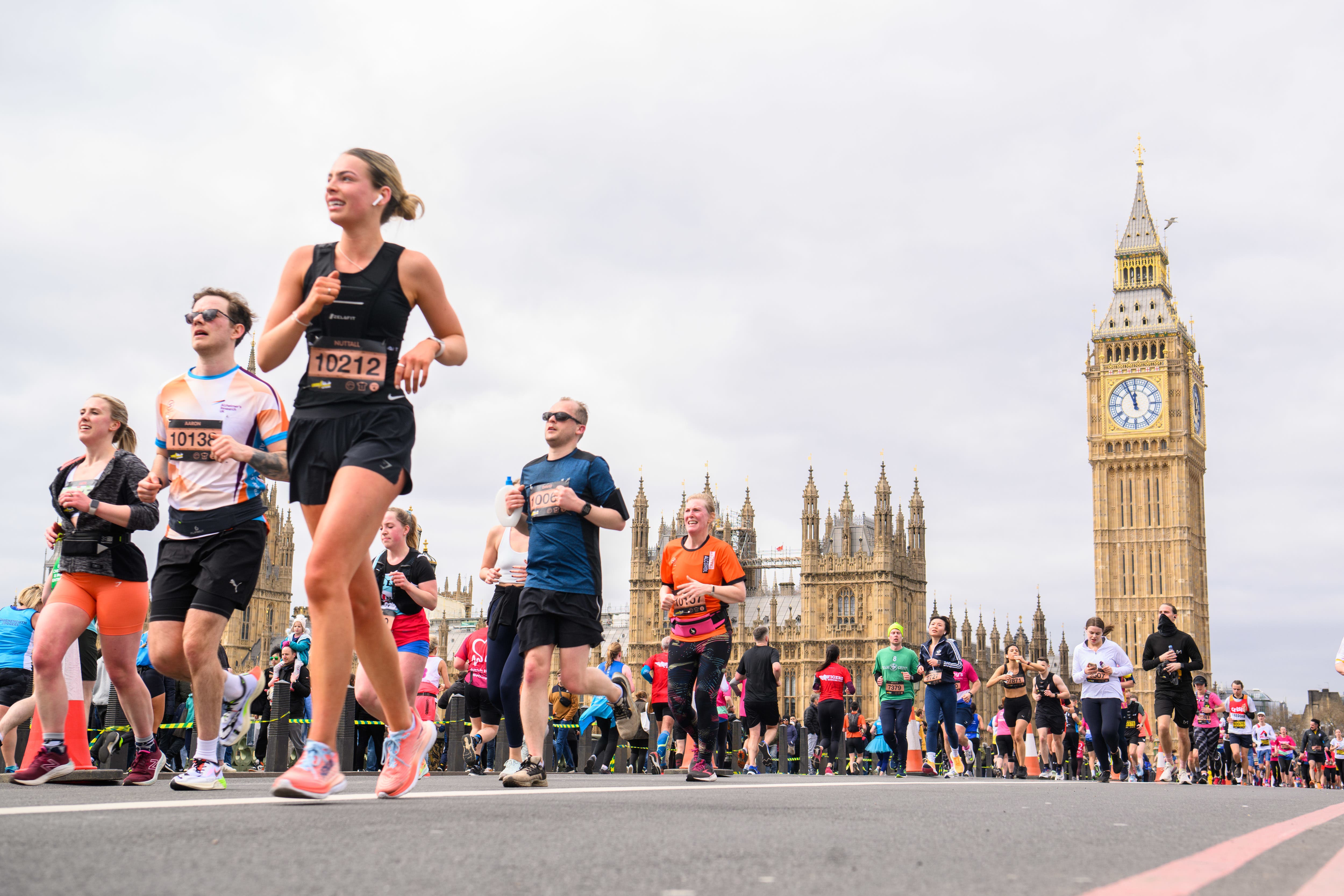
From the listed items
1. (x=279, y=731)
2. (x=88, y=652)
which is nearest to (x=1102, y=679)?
(x=279, y=731)

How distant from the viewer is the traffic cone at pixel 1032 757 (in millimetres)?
15852

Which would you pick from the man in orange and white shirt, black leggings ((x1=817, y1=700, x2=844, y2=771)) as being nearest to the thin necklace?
the man in orange and white shirt

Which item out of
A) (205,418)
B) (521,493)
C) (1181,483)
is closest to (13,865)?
(205,418)

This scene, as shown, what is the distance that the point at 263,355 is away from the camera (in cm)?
446

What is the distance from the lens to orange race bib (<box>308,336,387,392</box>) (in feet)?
14.5

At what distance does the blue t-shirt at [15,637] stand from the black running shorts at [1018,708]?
11.3m

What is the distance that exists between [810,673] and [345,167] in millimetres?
74139

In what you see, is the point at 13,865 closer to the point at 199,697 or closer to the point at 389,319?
the point at 389,319

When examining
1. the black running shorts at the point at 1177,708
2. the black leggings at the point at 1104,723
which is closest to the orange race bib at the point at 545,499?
the black leggings at the point at 1104,723

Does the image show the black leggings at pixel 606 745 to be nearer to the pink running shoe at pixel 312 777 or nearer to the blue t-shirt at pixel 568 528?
the blue t-shirt at pixel 568 528

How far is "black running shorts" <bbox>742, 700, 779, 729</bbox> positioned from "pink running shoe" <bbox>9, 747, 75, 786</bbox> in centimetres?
905

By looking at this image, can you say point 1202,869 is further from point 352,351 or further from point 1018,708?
point 1018,708

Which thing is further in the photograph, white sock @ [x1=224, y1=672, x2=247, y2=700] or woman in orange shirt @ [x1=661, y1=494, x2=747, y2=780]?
woman in orange shirt @ [x1=661, y1=494, x2=747, y2=780]

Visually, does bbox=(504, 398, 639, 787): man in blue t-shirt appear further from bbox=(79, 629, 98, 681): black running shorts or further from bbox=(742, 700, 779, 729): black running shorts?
bbox=(742, 700, 779, 729): black running shorts
